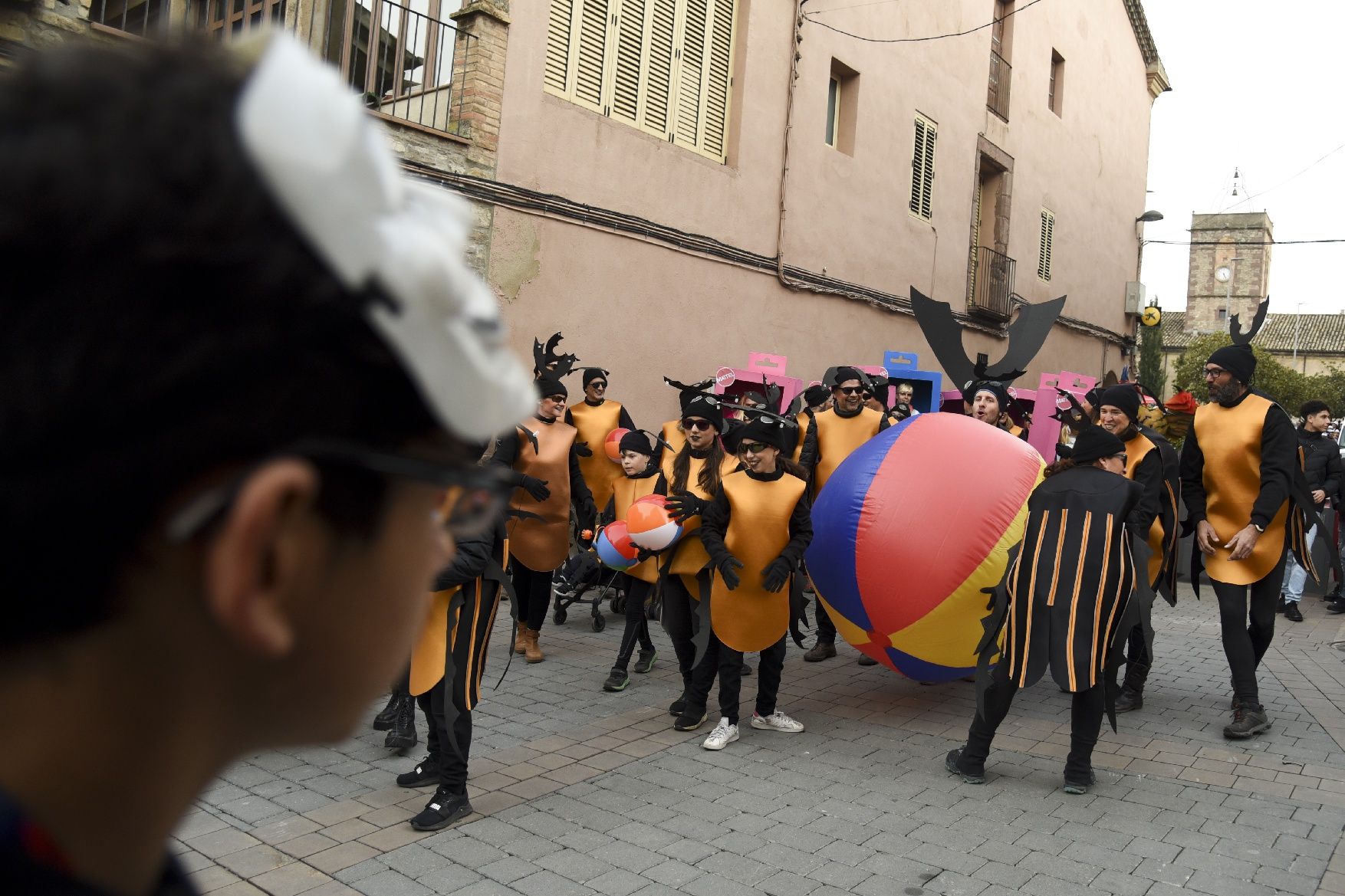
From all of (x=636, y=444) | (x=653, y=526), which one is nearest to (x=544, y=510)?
(x=636, y=444)

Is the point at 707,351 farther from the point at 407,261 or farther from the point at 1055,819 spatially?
the point at 407,261

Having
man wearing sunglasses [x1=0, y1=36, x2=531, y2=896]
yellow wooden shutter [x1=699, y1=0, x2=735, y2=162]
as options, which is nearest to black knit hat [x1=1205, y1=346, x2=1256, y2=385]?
man wearing sunglasses [x1=0, y1=36, x2=531, y2=896]

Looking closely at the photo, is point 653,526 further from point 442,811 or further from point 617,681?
point 442,811

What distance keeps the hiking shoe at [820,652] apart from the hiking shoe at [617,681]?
1.75 meters

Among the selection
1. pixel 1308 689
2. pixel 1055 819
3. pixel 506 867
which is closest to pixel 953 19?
pixel 1308 689

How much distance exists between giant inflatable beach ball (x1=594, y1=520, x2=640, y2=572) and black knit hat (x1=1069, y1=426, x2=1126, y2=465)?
8.45ft

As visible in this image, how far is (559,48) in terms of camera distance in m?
11.0

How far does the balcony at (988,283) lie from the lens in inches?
739

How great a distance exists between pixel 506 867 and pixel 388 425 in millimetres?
3789

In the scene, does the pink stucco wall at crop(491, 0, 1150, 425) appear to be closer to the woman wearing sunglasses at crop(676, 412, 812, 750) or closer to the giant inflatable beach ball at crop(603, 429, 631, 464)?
the giant inflatable beach ball at crop(603, 429, 631, 464)

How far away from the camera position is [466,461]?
913mm

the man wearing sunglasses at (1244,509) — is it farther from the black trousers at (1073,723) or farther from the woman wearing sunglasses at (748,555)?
the woman wearing sunglasses at (748,555)

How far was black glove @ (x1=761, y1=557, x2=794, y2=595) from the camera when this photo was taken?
5.79 meters

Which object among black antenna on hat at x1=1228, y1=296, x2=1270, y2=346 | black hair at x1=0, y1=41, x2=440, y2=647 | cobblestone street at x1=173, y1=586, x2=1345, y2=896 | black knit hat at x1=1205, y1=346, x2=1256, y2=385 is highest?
black antenna on hat at x1=1228, y1=296, x2=1270, y2=346
